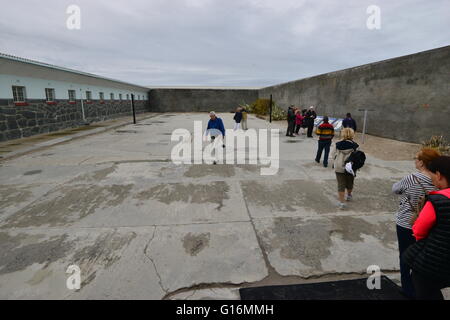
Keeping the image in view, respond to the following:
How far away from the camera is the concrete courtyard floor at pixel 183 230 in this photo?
8.83ft

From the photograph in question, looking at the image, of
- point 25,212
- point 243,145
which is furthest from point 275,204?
point 243,145

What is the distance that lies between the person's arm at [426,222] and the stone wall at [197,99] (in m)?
36.6

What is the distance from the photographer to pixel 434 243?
166cm

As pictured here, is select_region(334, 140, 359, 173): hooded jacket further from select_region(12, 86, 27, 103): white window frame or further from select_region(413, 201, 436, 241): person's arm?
select_region(12, 86, 27, 103): white window frame

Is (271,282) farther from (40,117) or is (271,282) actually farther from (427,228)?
(40,117)

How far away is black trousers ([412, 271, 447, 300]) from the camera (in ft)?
5.79

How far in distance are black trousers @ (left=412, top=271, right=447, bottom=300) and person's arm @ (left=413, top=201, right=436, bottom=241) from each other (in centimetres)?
33

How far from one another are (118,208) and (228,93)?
34.5 m

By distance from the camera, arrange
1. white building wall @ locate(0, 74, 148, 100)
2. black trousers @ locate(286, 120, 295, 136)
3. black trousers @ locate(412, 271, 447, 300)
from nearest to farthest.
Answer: black trousers @ locate(412, 271, 447, 300), white building wall @ locate(0, 74, 148, 100), black trousers @ locate(286, 120, 295, 136)

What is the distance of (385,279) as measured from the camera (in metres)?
2.64
